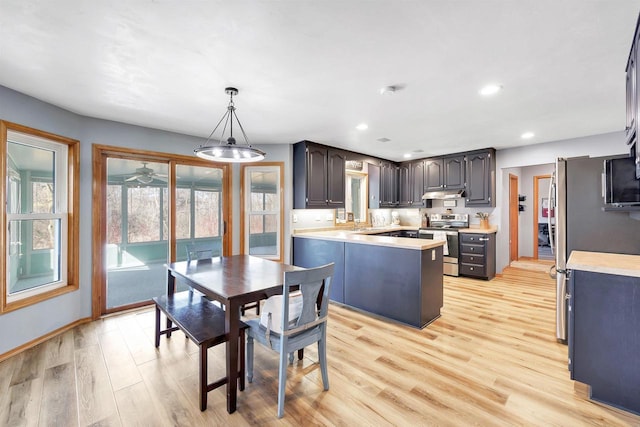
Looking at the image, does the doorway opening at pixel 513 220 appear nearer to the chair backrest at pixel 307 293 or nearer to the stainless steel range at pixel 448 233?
the stainless steel range at pixel 448 233

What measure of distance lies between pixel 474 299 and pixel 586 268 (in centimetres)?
229

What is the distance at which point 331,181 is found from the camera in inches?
190

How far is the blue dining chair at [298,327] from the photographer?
1.78 m

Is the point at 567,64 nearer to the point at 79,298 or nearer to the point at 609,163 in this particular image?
the point at 609,163

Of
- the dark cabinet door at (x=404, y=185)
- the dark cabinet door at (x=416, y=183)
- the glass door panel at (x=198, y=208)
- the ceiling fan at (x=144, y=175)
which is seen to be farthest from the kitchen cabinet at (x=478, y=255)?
the ceiling fan at (x=144, y=175)

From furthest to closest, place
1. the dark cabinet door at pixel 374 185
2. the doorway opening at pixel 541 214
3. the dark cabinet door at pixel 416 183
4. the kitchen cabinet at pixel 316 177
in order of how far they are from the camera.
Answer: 1. the doorway opening at pixel 541 214
2. the dark cabinet door at pixel 416 183
3. the dark cabinet door at pixel 374 185
4. the kitchen cabinet at pixel 316 177

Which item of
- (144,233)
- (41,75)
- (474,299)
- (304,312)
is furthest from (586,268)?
(144,233)

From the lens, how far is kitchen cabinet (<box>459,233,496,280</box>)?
16.3 feet

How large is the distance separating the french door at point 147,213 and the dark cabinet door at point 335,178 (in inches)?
65.9

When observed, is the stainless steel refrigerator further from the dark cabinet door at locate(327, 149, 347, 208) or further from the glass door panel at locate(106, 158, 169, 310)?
the glass door panel at locate(106, 158, 169, 310)

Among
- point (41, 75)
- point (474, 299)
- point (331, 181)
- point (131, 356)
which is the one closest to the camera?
point (41, 75)

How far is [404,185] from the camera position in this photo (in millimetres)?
6336

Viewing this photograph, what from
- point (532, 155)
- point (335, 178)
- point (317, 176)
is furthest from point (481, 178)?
point (317, 176)

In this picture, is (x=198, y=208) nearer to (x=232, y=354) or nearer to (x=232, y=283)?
(x=232, y=283)
